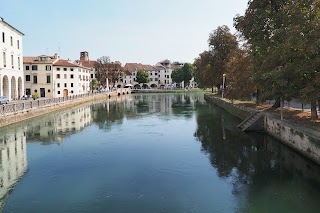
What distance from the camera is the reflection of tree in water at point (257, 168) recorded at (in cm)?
1402

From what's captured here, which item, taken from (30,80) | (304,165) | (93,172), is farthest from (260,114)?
(30,80)

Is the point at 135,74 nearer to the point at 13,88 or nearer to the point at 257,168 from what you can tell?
the point at 13,88

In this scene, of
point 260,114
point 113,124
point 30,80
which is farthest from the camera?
point 30,80

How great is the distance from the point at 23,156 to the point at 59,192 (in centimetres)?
897

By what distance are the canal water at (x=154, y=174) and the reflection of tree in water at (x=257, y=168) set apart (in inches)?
1.9

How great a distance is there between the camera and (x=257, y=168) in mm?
18703

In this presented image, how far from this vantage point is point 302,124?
2206 cm

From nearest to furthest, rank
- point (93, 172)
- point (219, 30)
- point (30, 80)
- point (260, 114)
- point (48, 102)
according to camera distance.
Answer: point (93, 172) → point (260, 114) → point (48, 102) → point (219, 30) → point (30, 80)

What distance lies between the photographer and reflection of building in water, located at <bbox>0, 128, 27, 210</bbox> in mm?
16247

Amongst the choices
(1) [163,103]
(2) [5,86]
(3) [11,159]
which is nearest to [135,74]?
(1) [163,103]

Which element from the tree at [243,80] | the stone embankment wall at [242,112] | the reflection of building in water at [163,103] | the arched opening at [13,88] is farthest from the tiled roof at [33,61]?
the tree at [243,80]

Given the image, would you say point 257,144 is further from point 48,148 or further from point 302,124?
point 48,148

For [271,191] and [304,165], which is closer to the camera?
[271,191]

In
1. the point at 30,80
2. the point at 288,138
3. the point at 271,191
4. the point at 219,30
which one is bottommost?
the point at 271,191
